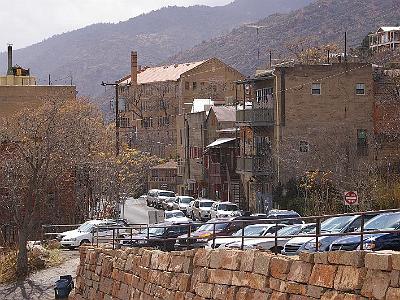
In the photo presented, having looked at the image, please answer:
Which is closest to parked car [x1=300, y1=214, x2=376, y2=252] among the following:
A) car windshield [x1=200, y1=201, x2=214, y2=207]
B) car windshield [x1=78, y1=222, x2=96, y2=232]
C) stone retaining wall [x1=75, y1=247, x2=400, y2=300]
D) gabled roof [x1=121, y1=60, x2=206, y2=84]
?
stone retaining wall [x1=75, y1=247, x2=400, y2=300]

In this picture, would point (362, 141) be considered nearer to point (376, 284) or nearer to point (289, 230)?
point (289, 230)

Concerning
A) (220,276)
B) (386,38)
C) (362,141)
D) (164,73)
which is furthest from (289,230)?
(164,73)

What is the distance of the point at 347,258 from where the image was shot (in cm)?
1350

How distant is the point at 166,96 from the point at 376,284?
4885 inches

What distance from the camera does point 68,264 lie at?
38.5 metres

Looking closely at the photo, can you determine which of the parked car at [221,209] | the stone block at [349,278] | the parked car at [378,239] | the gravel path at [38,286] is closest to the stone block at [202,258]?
the parked car at [378,239]

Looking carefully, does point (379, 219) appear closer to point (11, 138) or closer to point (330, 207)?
point (330, 207)

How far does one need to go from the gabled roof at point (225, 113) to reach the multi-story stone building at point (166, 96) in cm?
3313

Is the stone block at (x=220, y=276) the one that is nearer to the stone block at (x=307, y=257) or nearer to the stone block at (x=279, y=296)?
the stone block at (x=279, y=296)

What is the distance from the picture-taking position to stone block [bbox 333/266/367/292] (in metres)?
13.1

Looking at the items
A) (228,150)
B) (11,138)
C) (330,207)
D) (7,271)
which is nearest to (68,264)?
(7,271)

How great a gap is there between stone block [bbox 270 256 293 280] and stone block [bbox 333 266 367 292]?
1.62 meters

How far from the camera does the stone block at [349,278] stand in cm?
1312

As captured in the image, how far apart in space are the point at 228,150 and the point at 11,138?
21.4 m
